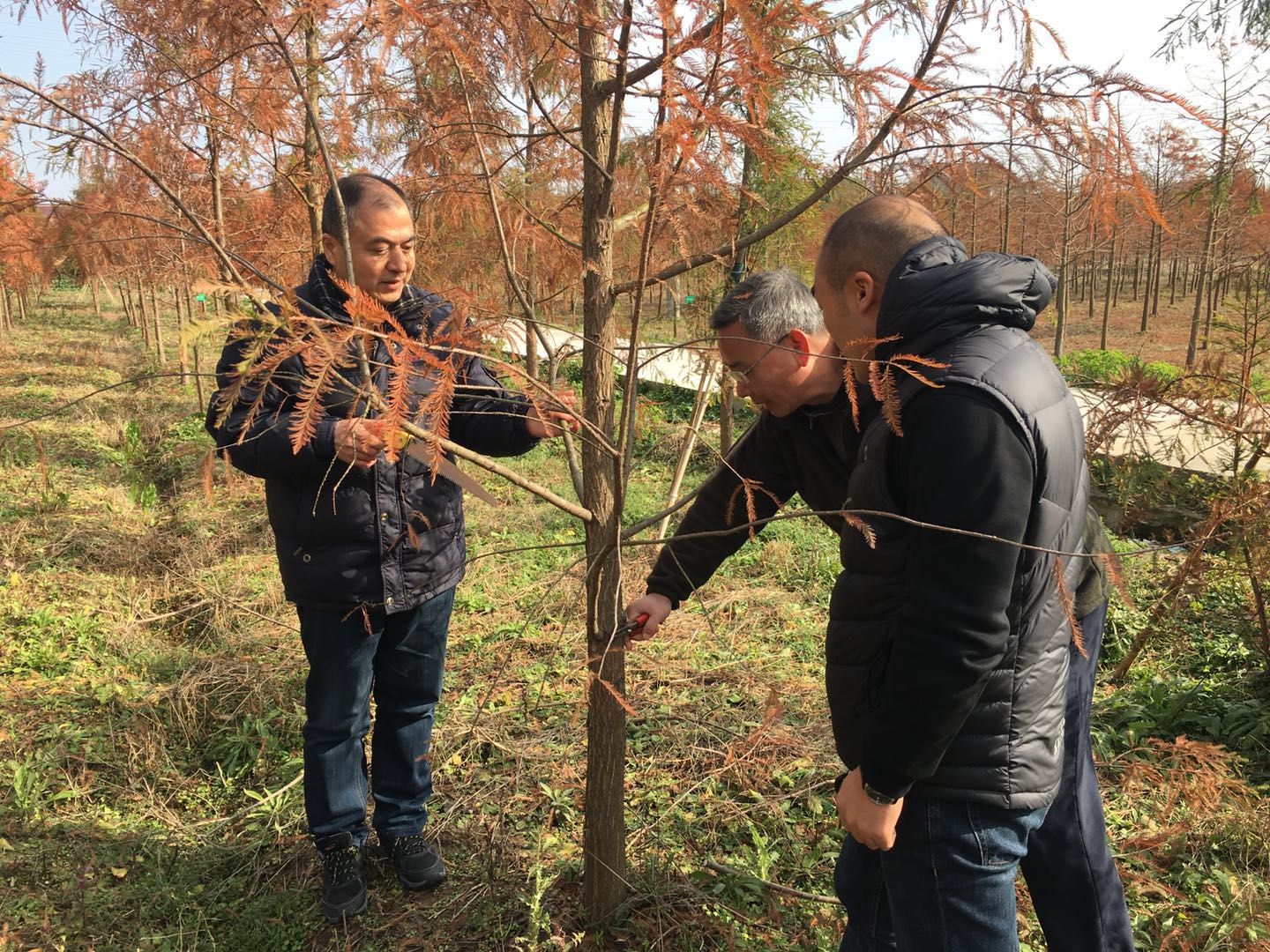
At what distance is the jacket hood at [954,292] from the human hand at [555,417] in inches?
21.1

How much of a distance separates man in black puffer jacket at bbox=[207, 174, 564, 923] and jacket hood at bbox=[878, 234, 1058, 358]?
84cm

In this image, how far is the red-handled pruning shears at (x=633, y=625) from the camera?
5.71 ft

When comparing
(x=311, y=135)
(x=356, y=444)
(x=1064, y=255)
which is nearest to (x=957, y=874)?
(x=356, y=444)

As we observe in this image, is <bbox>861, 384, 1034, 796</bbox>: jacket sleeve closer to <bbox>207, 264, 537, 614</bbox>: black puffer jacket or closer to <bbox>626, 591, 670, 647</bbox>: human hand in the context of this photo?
<bbox>626, 591, 670, 647</bbox>: human hand

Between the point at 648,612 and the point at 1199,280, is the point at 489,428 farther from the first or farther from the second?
the point at 1199,280

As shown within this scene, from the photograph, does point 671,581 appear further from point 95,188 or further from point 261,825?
point 95,188

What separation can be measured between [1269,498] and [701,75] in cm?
282

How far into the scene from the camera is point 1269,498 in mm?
2797

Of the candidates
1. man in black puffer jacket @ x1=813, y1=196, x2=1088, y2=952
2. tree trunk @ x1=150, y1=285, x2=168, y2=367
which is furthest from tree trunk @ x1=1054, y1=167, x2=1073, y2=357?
tree trunk @ x1=150, y1=285, x2=168, y2=367

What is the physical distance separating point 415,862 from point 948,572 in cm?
177

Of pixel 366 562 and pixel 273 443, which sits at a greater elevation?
pixel 273 443

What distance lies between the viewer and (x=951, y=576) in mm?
1104

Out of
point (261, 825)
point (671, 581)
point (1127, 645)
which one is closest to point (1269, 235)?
point (1127, 645)

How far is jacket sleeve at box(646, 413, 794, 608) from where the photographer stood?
1880mm
